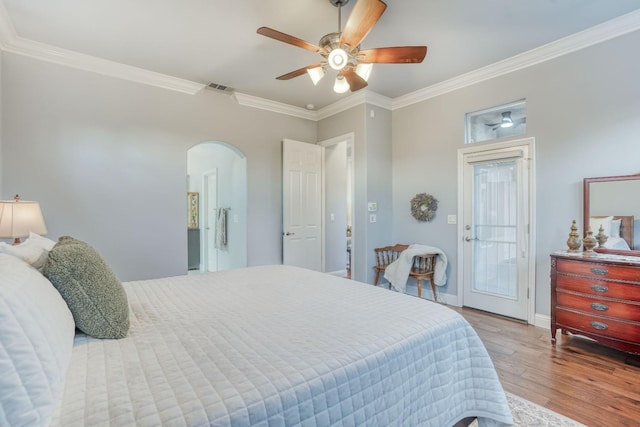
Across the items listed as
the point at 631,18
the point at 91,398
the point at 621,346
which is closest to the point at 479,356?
the point at 91,398

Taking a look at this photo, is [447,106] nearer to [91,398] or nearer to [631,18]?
[631,18]

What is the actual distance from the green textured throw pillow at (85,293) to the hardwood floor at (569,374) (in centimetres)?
238

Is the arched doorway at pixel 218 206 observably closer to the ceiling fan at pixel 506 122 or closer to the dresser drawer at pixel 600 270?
the ceiling fan at pixel 506 122

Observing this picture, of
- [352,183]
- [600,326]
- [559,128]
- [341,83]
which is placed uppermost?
[341,83]

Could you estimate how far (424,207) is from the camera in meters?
4.15

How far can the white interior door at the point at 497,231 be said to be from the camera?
3.31 metres

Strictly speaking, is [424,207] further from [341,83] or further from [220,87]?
[220,87]

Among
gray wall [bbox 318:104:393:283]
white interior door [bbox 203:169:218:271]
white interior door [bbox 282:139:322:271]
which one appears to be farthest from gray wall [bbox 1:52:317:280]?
white interior door [bbox 203:169:218:271]

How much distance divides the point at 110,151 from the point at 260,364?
134 inches

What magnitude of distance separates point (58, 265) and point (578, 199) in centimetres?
385

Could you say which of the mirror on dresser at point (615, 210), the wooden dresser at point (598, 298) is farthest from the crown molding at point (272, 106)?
the wooden dresser at point (598, 298)

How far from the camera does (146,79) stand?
360cm

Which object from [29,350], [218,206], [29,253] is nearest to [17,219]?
[29,253]

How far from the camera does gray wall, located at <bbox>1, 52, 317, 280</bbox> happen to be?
3.01m
